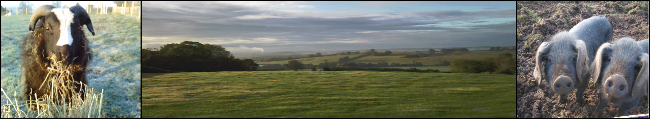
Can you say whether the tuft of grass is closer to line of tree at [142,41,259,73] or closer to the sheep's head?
the sheep's head

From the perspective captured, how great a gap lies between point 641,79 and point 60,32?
28.6 feet

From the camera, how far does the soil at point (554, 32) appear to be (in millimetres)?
4926

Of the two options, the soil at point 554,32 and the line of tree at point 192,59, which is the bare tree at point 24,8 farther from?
the soil at point 554,32

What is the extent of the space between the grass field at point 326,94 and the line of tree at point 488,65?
189 mm

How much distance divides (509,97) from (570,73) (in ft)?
4.98

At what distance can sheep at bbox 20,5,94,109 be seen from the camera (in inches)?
164

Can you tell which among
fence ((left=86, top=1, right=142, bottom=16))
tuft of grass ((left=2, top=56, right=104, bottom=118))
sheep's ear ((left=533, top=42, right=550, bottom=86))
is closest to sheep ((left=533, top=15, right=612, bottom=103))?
sheep's ear ((left=533, top=42, right=550, bottom=86))

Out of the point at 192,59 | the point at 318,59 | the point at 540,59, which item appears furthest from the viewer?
the point at 318,59

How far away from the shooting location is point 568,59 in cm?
457

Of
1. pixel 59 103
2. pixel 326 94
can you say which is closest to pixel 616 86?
pixel 326 94

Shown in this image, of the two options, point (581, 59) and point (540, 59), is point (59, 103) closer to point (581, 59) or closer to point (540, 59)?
point (540, 59)

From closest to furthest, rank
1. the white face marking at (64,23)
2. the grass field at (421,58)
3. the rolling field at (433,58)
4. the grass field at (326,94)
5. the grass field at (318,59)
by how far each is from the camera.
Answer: the white face marking at (64,23), the grass field at (326,94), the grass field at (318,59), the grass field at (421,58), the rolling field at (433,58)

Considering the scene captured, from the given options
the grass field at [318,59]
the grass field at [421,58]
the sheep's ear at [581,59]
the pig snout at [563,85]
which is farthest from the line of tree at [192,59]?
the sheep's ear at [581,59]

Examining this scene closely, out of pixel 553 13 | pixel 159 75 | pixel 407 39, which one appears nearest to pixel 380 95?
pixel 407 39
